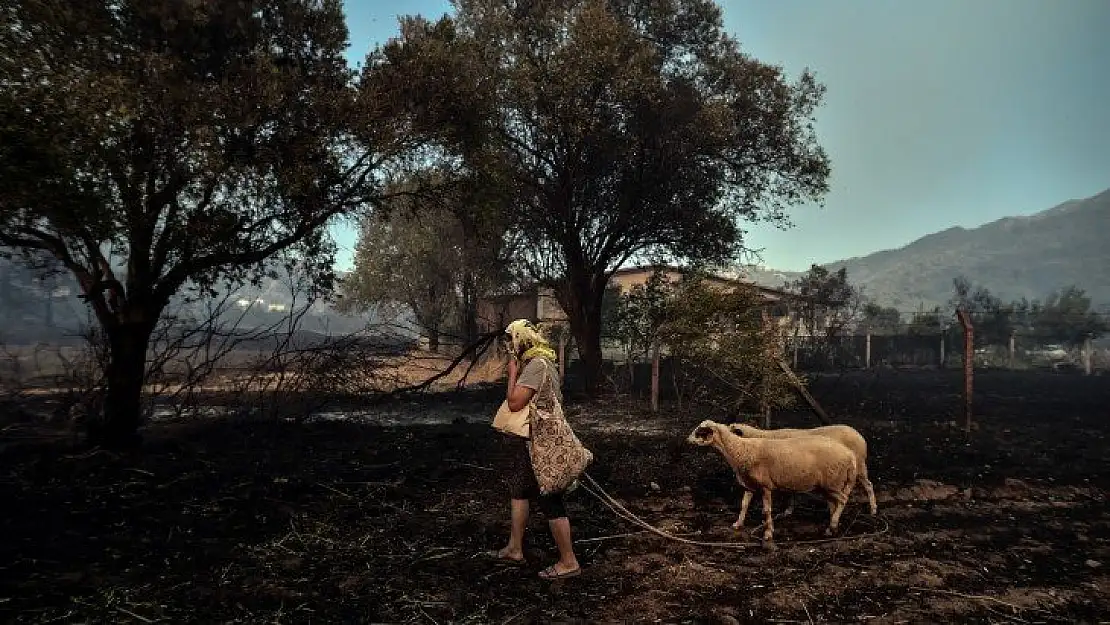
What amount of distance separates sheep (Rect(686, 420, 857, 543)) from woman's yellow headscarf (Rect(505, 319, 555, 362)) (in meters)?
2.52

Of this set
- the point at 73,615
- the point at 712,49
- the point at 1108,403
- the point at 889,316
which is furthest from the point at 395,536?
the point at 889,316

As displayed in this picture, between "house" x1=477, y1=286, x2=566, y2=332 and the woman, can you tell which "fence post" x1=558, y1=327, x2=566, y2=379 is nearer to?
"house" x1=477, y1=286, x2=566, y2=332

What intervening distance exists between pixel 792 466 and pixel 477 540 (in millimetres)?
3402

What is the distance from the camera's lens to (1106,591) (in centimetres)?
525

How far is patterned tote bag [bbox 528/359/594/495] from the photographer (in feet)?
17.1

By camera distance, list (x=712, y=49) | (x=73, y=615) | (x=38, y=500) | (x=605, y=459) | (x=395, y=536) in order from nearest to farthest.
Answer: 1. (x=73, y=615)
2. (x=395, y=536)
3. (x=38, y=500)
4. (x=605, y=459)
5. (x=712, y=49)

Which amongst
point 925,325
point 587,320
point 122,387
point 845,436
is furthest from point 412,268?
point 925,325

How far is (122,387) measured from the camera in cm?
927

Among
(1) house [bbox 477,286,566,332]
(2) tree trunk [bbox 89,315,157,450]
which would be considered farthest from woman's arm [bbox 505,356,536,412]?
(1) house [bbox 477,286,566,332]

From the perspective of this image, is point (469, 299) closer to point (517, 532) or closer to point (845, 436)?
point (845, 436)

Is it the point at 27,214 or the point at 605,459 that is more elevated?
the point at 27,214

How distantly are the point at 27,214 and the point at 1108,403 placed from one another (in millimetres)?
26883

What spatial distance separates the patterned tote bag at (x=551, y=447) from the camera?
5.22 metres

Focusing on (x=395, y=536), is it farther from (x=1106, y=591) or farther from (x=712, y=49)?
(x=712, y=49)
